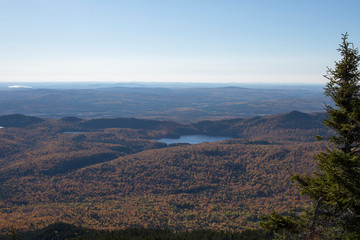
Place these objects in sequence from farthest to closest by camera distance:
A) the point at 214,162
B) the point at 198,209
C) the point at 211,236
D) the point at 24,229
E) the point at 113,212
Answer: the point at 214,162 → the point at 198,209 → the point at 113,212 → the point at 24,229 → the point at 211,236

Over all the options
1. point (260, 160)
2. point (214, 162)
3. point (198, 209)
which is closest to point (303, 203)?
point (198, 209)

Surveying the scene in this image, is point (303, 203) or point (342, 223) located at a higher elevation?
point (342, 223)

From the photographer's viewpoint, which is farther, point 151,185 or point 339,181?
point 151,185

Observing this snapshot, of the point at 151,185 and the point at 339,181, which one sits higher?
the point at 339,181

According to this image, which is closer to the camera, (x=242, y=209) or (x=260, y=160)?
(x=242, y=209)

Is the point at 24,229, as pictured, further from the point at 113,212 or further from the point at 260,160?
the point at 260,160
